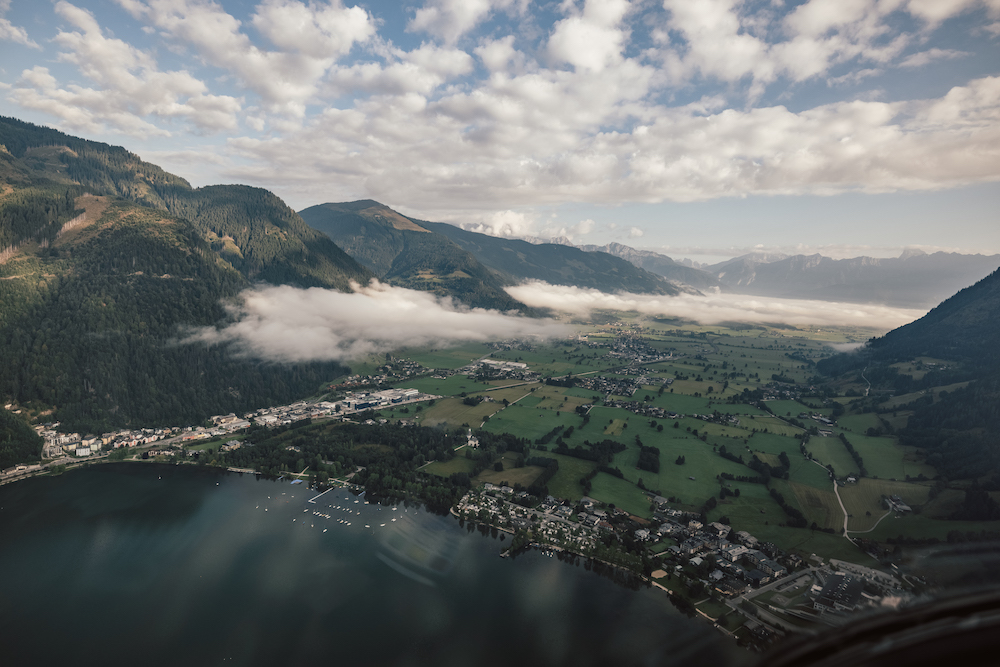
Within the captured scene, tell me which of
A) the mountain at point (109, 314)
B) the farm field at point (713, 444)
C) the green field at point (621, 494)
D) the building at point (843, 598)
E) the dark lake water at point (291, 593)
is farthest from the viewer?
the mountain at point (109, 314)

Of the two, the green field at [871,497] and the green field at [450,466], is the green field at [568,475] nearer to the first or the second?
the green field at [450,466]

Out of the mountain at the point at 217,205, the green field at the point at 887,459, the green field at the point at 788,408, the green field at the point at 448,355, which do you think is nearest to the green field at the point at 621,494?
the green field at the point at 887,459

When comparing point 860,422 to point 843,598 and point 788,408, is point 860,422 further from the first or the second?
point 843,598

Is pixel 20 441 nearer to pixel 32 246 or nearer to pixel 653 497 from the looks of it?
pixel 32 246

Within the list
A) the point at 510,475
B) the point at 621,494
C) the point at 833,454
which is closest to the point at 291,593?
the point at 510,475

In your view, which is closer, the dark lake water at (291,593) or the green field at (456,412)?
the dark lake water at (291,593)

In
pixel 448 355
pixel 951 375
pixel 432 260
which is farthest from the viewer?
pixel 432 260
